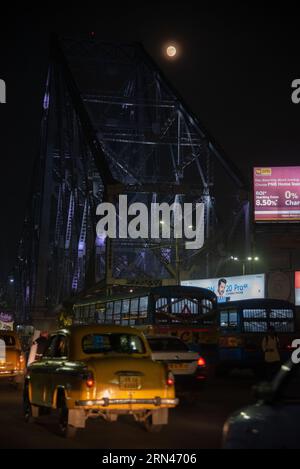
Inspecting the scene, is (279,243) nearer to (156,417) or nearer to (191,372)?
(191,372)

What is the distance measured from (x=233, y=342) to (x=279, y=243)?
1169 inches

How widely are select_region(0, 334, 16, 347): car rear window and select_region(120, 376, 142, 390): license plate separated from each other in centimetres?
1049

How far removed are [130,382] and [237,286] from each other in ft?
119

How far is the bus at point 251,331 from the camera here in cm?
2414

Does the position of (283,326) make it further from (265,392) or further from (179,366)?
(265,392)

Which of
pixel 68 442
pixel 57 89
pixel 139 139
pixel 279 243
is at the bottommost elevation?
pixel 68 442

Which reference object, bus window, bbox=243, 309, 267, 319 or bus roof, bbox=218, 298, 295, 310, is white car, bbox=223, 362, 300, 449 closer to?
bus window, bbox=243, 309, 267, 319

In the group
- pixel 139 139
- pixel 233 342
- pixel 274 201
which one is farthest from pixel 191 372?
pixel 139 139

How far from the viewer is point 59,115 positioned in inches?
2576

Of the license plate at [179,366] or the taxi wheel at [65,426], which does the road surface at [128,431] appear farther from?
the license plate at [179,366]

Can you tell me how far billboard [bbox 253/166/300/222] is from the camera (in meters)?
49.0

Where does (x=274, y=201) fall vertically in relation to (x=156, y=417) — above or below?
above

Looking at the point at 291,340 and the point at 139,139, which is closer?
the point at 291,340

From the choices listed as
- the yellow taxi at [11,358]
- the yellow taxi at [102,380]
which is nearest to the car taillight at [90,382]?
the yellow taxi at [102,380]
